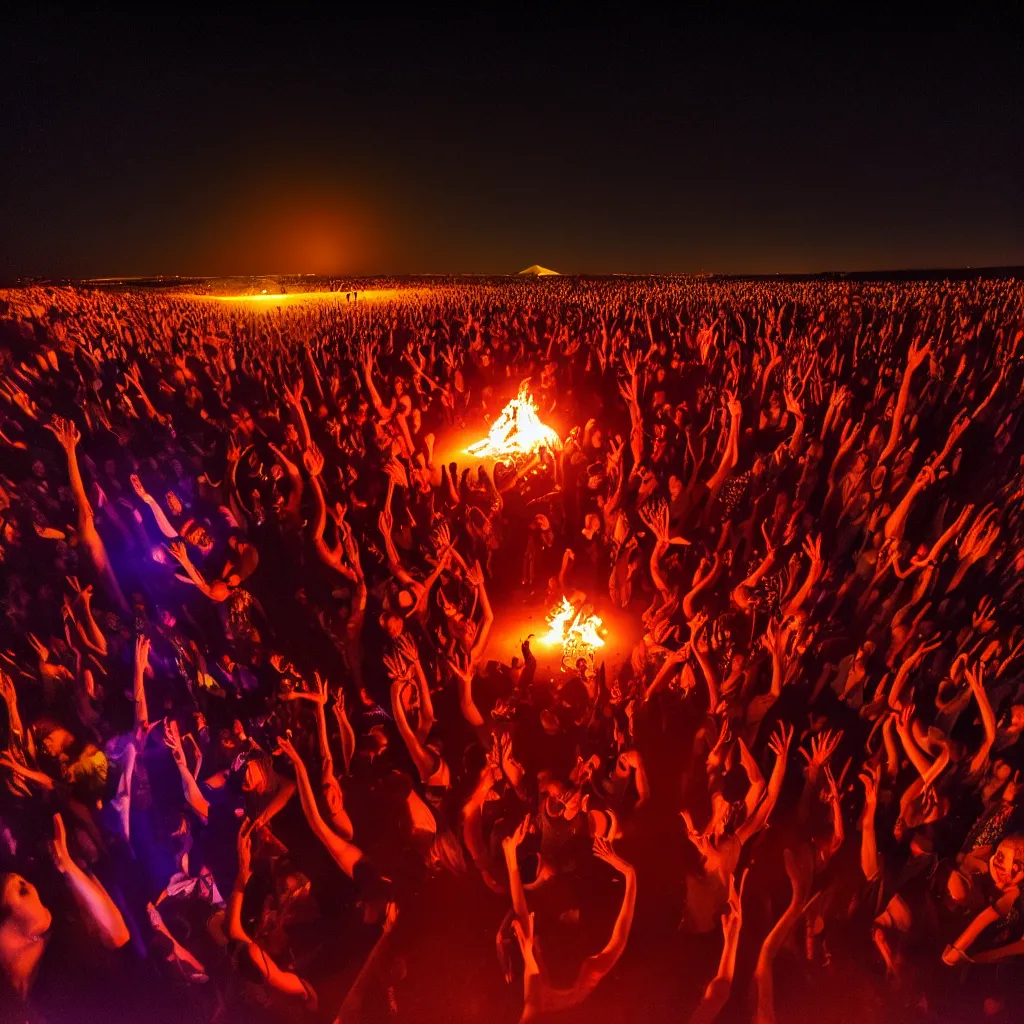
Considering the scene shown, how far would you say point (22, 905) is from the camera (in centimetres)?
236

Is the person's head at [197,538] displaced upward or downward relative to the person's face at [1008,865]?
upward

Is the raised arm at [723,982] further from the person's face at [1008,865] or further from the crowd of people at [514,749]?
the person's face at [1008,865]

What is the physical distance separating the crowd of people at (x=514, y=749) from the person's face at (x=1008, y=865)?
0.01m

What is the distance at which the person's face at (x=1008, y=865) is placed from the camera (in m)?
2.29

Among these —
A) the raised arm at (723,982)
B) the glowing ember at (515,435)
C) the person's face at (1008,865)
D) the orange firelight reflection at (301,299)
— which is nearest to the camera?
the person's face at (1008,865)

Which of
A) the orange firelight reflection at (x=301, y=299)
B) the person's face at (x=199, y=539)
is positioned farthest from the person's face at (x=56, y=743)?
the orange firelight reflection at (x=301, y=299)

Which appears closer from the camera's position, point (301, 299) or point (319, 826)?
point (319, 826)

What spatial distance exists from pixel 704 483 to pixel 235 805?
5.70 m

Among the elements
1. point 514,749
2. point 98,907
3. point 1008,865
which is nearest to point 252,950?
point 98,907

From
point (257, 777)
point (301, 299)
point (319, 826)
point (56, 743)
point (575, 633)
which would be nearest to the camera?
point (319, 826)

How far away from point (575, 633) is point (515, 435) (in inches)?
177

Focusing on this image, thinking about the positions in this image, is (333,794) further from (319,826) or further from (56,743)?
(56,743)

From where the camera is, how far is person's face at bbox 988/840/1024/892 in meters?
2.29

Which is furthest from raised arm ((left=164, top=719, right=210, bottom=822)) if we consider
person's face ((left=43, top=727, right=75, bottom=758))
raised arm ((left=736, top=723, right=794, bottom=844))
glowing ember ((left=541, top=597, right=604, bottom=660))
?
glowing ember ((left=541, top=597, right=604, bottom=660))
